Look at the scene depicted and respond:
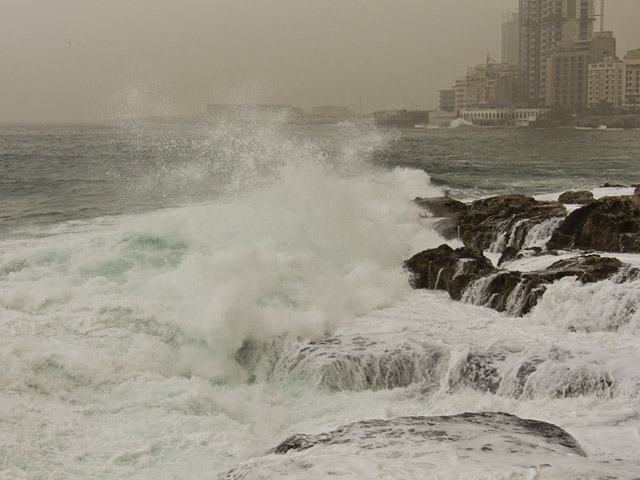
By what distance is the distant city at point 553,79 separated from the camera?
132m

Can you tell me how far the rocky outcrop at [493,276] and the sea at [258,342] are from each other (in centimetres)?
24

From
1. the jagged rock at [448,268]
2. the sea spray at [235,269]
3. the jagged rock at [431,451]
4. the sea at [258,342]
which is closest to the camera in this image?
the jagged rock at [431,451]

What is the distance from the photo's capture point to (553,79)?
464 ft

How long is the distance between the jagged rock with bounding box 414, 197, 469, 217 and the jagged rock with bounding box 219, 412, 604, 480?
39.3 feet

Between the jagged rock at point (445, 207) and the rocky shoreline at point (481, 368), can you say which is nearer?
the rocky shoreline at point (481, 368)

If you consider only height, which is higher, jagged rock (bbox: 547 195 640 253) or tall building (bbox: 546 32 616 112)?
tall building (bbox: 546 32 616 112)

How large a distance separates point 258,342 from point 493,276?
3890 millimetres

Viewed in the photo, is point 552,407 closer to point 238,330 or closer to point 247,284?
point 238,330

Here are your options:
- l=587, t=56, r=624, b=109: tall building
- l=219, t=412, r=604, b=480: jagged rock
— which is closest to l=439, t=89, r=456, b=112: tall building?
l=587, t=56, r=624, b=109: tall building

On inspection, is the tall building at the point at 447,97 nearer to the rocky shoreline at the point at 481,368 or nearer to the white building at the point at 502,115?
the white building at the point at 502,115

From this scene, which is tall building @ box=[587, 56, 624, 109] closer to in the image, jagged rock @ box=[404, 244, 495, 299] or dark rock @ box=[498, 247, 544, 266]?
dark rock @ box=[498, 247, 544, 266]

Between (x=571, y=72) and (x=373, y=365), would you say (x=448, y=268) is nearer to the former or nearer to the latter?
(x=373, y=365)

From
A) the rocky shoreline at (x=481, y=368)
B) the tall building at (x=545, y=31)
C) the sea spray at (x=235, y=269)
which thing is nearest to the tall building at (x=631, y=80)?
the tall building at (x=545, y=31)

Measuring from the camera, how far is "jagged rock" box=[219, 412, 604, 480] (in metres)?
6.52
